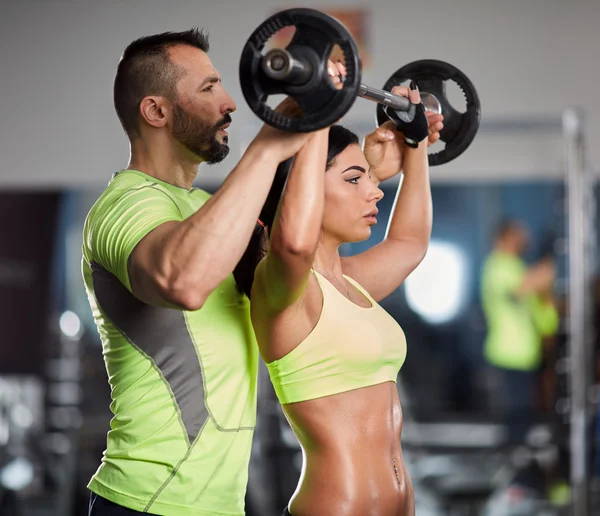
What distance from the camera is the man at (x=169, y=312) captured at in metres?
1.24

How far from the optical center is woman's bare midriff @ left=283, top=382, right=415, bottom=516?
157cm

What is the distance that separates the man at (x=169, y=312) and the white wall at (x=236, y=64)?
3444 mm

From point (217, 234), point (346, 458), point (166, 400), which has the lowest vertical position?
point (346, 458)

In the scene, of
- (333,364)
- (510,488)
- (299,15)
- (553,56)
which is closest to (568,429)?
(510,488)

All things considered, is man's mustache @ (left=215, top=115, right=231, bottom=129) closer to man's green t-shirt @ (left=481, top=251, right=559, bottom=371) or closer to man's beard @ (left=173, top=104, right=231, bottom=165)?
man's beard @ (left=173, top=104, right=231, bottom=165)

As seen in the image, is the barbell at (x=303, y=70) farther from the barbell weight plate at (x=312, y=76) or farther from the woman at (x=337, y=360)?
the woman at (x=337, y=360)

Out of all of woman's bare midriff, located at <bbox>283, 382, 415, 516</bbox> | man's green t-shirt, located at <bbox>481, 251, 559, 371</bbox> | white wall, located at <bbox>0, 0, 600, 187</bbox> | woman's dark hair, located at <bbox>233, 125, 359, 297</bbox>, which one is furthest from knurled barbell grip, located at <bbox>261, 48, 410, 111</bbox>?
white wall, located at <bbox>0, 0, 600, 187</bbox>

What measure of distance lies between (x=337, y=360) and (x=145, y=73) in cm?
65

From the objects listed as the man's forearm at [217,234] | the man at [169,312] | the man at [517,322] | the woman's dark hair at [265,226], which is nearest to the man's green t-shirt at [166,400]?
the man at [169,312]

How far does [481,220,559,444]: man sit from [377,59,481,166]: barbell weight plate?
2.83 metres

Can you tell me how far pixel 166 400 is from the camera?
147cm

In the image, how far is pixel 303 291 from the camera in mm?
1492

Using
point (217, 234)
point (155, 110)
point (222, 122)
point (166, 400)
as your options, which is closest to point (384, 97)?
point (222, 122)

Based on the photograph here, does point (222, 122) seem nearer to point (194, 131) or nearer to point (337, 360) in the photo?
point (194, 131)
